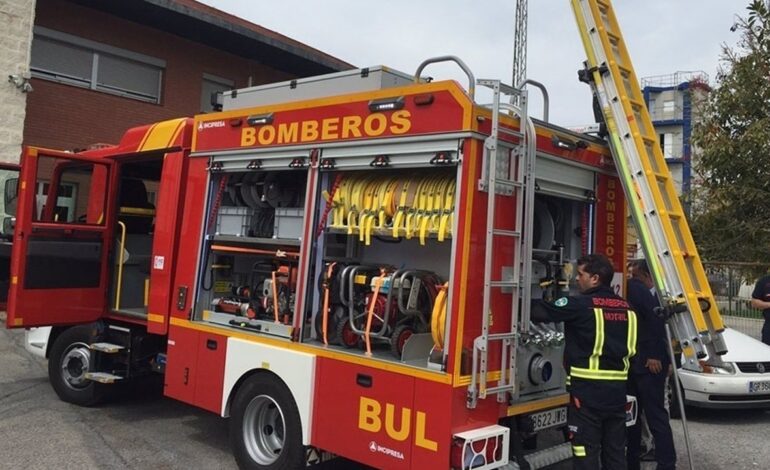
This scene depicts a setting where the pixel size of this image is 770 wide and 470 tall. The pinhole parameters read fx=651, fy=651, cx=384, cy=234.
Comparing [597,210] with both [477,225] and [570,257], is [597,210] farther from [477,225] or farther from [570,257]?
[477,225]

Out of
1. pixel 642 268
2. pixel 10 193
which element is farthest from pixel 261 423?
pixel 10 193

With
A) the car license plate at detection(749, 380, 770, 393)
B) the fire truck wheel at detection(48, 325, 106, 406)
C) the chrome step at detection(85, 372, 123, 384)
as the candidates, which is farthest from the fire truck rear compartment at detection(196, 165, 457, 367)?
the car license plate at detection(749, 380, 770, 393)

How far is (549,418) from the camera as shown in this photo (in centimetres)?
435

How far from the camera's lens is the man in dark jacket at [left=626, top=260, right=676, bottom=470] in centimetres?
475

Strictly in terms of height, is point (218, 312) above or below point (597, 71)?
below

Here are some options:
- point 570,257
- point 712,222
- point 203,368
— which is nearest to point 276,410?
point 203,368

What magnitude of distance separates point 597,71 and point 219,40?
488 inches

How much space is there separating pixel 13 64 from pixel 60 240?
743 cm

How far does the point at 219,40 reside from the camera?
15.4 metres

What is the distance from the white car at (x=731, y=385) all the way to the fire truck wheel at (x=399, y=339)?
3.94 metres

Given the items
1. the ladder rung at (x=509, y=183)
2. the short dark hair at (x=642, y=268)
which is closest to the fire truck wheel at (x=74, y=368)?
the ladder rung at (x=509, y=183)

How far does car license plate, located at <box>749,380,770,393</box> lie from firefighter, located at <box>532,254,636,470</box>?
11.6 feet

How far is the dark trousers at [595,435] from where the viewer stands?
394cm

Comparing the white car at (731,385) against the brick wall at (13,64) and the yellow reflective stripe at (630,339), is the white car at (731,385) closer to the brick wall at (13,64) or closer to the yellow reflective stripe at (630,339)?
the yellow reflective stripe at (630,339)
